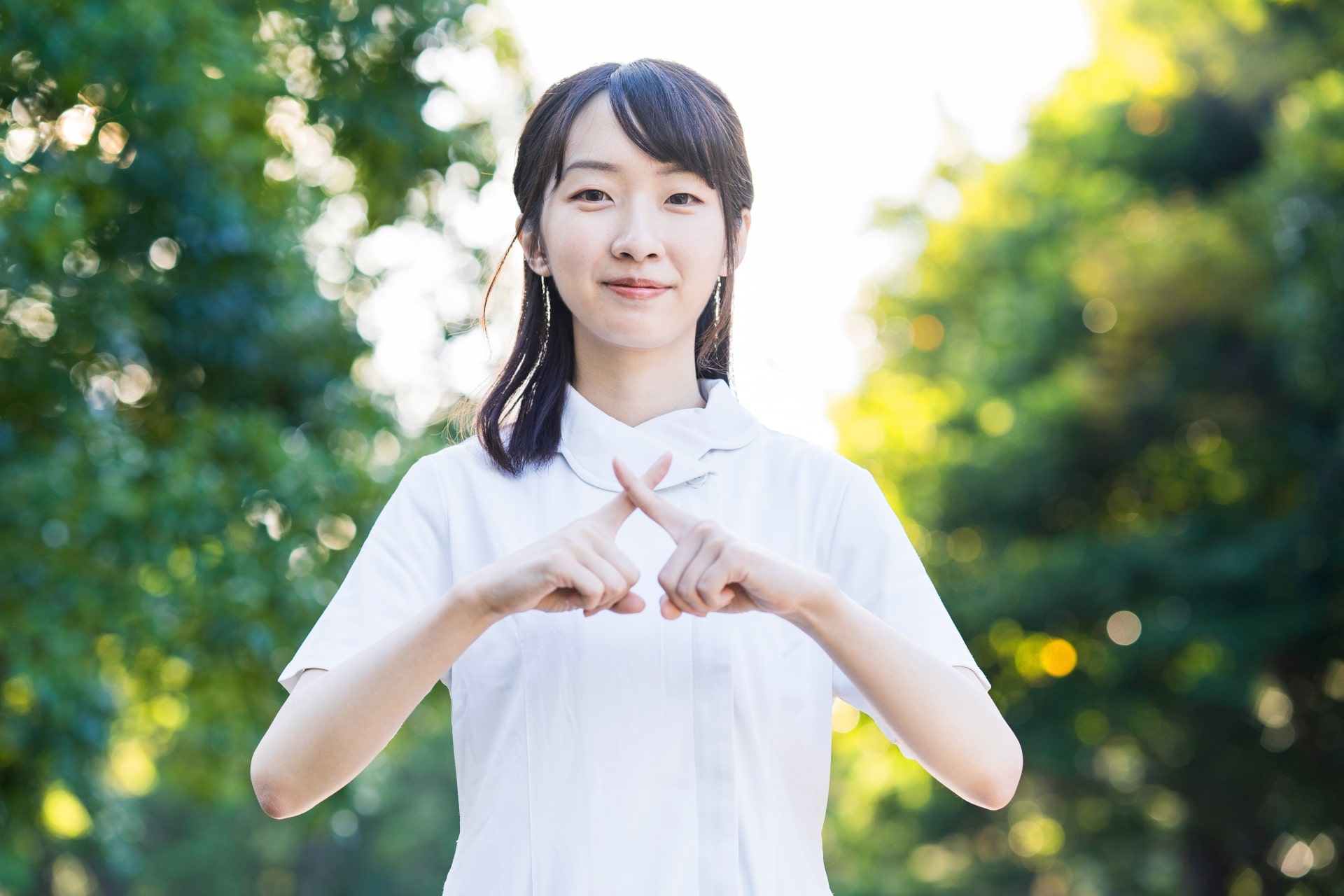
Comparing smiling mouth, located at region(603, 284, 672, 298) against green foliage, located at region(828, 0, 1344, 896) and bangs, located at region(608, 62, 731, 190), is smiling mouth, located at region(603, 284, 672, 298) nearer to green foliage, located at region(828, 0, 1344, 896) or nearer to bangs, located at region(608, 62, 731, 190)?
bangs, located at region(608, 62, 731, 190)

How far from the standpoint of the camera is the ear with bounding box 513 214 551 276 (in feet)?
6.71

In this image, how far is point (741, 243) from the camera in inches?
82.8

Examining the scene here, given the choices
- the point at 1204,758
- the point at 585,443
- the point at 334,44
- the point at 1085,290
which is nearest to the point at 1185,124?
the point at 1085,290

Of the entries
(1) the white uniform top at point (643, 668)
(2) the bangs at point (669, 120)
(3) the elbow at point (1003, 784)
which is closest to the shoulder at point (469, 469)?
(1) the white uniform top at point (643, 668)

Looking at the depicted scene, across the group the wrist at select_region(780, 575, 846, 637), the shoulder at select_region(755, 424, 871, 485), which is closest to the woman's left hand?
the wrist at select_region(780, 575, 846, 637)

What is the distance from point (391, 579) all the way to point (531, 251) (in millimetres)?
542

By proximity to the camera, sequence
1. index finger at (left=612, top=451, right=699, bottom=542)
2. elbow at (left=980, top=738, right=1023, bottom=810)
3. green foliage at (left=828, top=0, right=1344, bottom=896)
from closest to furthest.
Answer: index finger at (left=612, top=451, right=699, bottom=542), elbow at (left=980, top=738, right=1023, bottom=810), green foliage at (left=828, top=0, right=1344, bottom=896)

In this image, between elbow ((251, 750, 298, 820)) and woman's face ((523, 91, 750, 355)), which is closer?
elbow ((251, 750, 298, 820))

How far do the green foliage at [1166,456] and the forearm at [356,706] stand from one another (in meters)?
9.68

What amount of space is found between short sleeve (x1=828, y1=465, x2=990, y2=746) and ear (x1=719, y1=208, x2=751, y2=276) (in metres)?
0.38

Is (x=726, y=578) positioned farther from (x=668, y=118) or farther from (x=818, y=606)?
(x=668, y=118)

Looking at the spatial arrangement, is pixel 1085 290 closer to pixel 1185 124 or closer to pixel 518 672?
pixel 1185 124

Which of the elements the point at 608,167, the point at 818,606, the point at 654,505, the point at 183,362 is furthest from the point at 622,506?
the point at 183,362

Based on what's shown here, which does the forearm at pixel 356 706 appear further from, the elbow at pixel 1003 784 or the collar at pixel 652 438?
the elbow at pixel 1003 784
